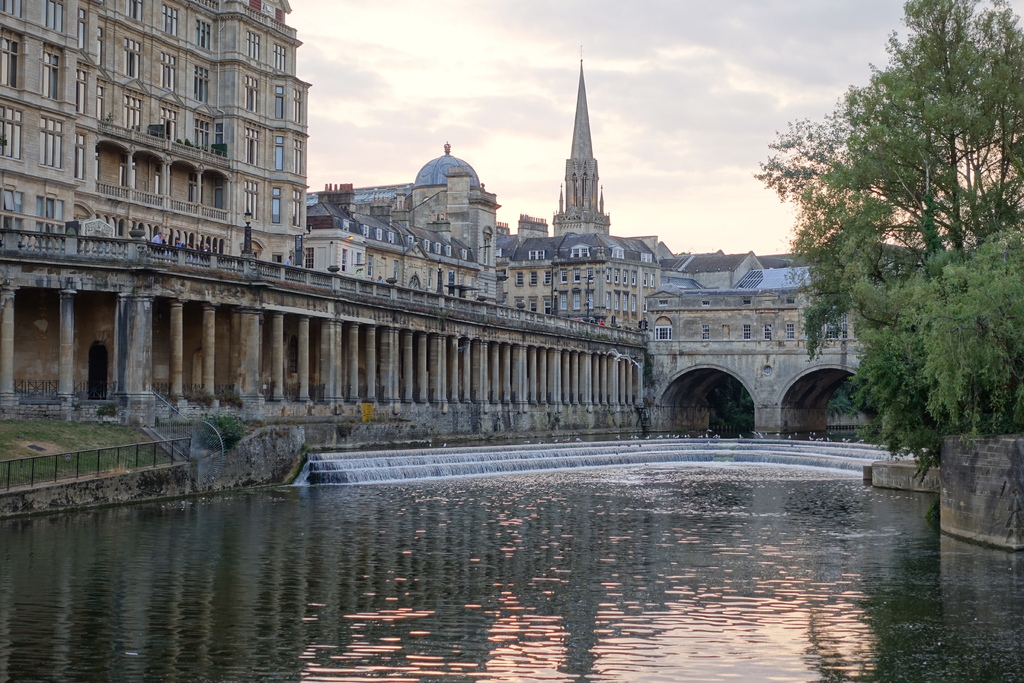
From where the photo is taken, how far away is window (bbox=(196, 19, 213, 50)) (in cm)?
7381

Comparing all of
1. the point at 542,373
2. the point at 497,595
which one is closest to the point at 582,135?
the point at 542,373

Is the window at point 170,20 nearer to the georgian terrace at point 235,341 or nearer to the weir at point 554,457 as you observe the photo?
the georgian terrace at point 235,341

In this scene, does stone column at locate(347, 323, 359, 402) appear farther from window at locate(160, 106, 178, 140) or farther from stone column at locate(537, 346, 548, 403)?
stone column at locate(537, 346, 548, 403)

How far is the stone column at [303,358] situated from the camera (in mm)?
60469

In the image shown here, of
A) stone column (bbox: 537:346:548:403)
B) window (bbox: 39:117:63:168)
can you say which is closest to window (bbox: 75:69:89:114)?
window (bbox: 39:117:63:168)

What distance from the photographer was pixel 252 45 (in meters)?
76.4

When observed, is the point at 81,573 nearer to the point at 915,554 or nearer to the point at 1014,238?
the point at 915,554

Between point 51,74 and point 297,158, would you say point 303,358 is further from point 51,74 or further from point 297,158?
point 297,158

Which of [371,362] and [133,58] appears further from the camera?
[133,58]

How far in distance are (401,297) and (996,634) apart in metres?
52.3

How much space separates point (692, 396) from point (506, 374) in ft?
117

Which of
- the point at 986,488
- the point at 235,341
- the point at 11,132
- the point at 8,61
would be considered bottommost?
the point at 986,488

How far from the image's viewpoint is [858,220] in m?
43.0

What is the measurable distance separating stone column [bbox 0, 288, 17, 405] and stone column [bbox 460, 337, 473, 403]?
35.8 metres
